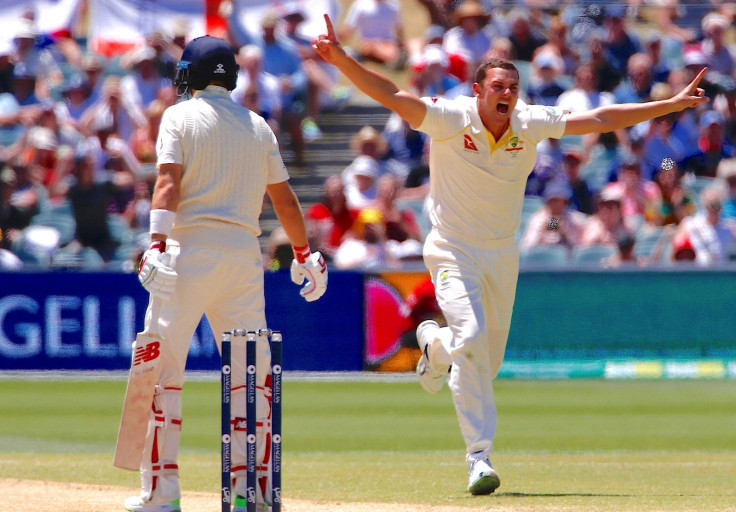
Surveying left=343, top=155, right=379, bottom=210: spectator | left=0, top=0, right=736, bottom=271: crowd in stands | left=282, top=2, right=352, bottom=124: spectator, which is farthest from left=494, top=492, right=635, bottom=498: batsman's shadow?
left=282, top=2, right=352, bottom=124: spectator

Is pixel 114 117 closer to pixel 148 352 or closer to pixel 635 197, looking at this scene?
pixel 635 197

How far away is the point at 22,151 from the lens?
16672 mm

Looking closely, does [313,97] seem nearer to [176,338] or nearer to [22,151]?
[22,151]

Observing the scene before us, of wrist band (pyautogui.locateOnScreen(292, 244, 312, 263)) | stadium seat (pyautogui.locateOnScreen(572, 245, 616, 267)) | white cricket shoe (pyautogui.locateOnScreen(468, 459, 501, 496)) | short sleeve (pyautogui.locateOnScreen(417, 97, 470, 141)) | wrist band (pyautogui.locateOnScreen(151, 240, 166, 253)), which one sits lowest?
white cricket shoe (pyautogui.locateOnScreen(468, 459, 501, 496))

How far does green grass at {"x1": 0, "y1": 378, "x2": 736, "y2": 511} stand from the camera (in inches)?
273

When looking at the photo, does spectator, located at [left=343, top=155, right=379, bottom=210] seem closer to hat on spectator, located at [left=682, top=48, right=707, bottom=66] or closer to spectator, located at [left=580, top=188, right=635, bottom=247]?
spectator, located at [left=580, top=188, right=635, bottom=247]

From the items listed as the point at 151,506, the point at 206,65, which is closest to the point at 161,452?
the point at 151,506

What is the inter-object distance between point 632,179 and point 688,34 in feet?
14.2

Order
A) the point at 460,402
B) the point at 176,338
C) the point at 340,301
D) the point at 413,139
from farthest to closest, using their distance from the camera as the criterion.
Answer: the point at 413,139, the point at 340,301, the point at 460,402, the point at 176,338

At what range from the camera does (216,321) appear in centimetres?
597

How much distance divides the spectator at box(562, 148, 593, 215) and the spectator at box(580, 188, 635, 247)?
71 cm

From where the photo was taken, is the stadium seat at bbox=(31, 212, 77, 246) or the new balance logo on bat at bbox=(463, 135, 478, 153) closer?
the new balance logo on bat at bbox=(463, 135, 478, 153)

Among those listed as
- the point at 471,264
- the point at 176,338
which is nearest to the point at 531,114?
the point at 471,264

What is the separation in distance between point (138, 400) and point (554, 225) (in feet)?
32.5
